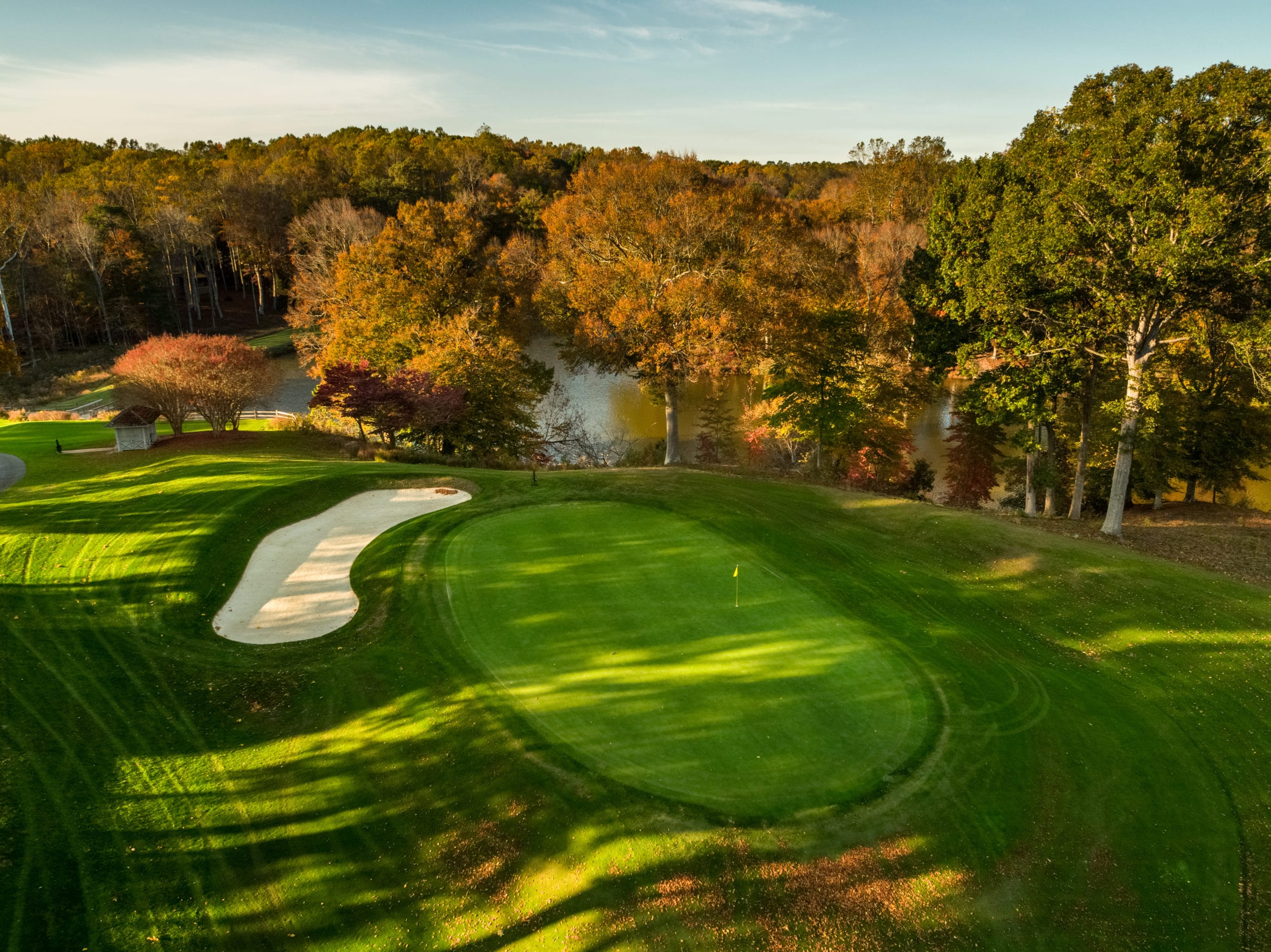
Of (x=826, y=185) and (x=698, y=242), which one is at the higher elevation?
(x=826, y=185)

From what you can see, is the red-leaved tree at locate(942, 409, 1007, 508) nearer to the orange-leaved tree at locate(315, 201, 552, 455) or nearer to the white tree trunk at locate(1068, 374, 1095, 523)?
the white tree trunk at locate(1068, 374, 1095, 523)

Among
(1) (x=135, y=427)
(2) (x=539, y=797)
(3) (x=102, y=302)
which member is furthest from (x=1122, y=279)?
(3) (x=102, y=302)

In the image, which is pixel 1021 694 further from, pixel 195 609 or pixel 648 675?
pixel 195 609

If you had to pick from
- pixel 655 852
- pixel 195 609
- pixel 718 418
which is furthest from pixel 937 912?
pixel 718 418

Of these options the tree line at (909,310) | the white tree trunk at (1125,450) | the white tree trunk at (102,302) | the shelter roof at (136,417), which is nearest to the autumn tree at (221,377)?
the shelter roof at (136,417)

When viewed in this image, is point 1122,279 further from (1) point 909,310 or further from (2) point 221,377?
(2) point 221,377

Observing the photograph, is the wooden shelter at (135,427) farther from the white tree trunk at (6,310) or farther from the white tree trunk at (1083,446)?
the white tree trunk at (6,310)
